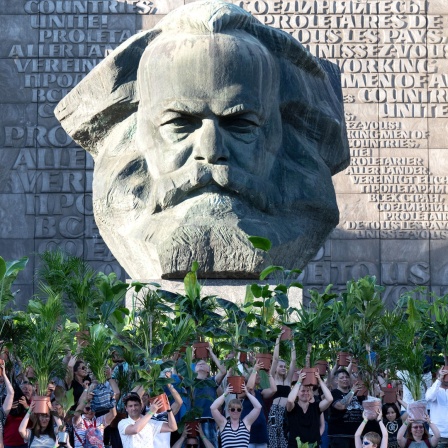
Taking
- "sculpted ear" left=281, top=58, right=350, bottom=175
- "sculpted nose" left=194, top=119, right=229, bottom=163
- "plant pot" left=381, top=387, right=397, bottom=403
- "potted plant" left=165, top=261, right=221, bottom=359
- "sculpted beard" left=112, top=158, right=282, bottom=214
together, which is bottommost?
"plant pot" left=381, top=387, right=397, bottom=403

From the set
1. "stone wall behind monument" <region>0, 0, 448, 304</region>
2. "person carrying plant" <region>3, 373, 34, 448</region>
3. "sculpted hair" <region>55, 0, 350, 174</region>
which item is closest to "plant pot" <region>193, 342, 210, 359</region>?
"person carrying plant" <region>3, 373, 34, 448</region>

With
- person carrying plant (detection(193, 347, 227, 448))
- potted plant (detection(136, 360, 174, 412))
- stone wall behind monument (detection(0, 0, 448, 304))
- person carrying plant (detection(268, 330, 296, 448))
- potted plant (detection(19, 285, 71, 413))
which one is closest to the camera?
potted plant (detection(136, 360, 174, 412))

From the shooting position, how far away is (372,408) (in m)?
10.1

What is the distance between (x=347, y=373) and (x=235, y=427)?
159 centimetres

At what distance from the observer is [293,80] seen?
14273 millimetres

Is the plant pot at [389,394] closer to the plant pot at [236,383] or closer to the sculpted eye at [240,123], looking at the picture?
the plant pot at [236,383]

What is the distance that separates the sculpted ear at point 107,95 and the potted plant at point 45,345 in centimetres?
357

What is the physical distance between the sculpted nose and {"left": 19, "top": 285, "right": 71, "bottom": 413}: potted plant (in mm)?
2740

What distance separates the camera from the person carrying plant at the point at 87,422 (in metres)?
10.1

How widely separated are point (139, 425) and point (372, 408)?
174 cm

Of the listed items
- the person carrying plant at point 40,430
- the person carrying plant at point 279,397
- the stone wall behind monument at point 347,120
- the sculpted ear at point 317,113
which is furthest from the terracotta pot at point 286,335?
the stone wall behind monument at point 347,120

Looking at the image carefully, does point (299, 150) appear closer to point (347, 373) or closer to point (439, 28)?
point (347, 373)

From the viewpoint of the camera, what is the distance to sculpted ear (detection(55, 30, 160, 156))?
1423 centimetres

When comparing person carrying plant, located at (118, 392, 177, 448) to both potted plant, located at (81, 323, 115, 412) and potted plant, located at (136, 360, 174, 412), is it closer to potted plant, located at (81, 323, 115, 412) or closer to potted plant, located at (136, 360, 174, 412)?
potted plant, located at (136, 360, 174, 412)
